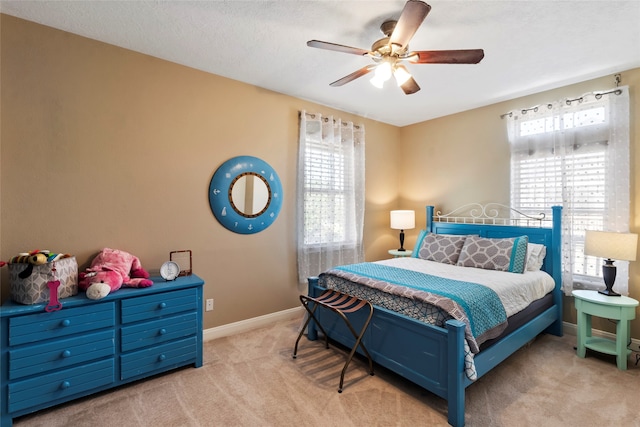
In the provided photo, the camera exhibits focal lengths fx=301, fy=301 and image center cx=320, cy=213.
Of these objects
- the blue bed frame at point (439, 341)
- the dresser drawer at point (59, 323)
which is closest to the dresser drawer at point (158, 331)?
the dresser drawer at point (59, 323)

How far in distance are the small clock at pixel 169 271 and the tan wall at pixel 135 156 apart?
0.89 ft

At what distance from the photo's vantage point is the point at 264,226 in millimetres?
3256

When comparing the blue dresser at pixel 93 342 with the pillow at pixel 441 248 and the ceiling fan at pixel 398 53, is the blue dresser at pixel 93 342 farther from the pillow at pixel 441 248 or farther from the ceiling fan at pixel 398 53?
the pillow at pixel 441 248

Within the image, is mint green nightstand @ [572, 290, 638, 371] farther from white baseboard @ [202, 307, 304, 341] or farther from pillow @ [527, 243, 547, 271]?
white baseboard @ [202, 307, 304, 341]

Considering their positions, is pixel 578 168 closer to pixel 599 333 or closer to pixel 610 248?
pixel 610 248

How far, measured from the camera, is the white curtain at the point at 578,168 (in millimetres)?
2771

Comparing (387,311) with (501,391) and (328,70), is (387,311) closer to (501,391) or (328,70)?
(501,391)

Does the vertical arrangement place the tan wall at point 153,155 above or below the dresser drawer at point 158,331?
above

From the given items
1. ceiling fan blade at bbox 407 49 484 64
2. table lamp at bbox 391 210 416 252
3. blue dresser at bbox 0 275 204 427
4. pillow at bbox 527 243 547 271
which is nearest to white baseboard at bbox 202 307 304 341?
blue dresser at bbox 0 275 204 427

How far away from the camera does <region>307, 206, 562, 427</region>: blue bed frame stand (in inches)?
70.8

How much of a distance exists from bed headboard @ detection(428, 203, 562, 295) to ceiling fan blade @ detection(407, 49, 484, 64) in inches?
78.7

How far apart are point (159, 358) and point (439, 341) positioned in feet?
6.61

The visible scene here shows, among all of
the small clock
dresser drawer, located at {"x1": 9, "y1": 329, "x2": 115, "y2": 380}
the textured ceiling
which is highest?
the textured ceiling

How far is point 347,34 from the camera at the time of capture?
2242mm
